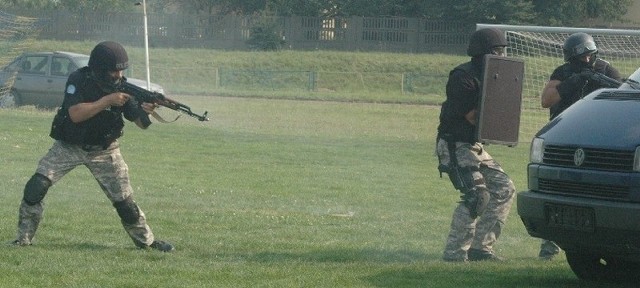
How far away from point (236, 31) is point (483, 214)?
52141 millimetres

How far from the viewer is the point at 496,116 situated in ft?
Result: 31.3

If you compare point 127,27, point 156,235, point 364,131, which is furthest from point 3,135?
point 127,27

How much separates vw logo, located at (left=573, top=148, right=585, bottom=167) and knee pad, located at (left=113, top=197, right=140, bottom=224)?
377 centimetres

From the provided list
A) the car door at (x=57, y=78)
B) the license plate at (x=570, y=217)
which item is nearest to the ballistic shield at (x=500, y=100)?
the license plate at (x=570, y=217)

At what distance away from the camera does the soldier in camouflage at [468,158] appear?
951 centimetres

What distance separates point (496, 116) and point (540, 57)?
11.5m

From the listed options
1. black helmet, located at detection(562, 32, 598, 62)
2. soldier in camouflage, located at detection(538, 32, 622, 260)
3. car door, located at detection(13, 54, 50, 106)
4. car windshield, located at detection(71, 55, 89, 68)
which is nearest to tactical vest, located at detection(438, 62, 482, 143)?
soldier in camouflage, located at detection(538, 32, 622, 260)

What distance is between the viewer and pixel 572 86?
33.1ft

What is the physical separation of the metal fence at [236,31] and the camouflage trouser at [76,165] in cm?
5004

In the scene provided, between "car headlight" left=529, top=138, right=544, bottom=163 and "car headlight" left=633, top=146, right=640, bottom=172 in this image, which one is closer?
"car headlight" left=633, top=146, right=640, bottom=172

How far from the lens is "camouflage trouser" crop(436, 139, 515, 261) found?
962cm

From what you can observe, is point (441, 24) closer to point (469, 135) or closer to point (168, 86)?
point (168, 86)

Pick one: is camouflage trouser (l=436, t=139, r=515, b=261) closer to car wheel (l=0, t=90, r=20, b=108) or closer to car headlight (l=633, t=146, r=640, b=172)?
car headlight (l=633, t=146, r=640, b=172)

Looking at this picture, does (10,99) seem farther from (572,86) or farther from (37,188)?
(572,86)
